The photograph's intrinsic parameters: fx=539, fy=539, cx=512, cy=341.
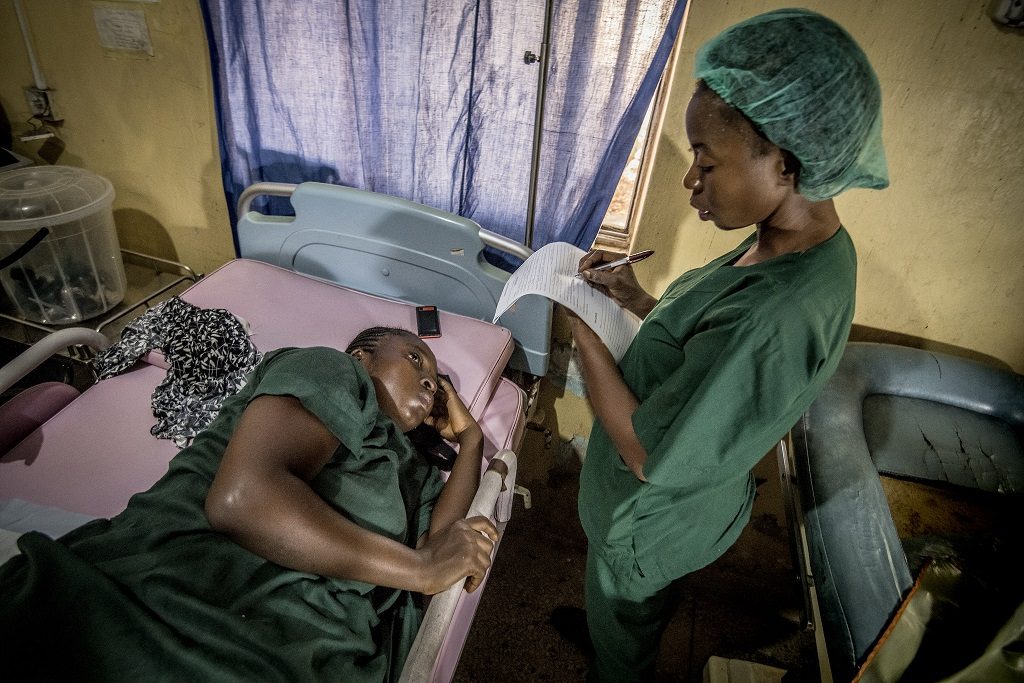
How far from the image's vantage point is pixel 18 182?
2.33 meters

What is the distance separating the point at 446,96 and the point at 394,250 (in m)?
0.60

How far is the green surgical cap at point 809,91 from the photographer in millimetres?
777

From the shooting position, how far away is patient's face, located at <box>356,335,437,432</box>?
153 cm

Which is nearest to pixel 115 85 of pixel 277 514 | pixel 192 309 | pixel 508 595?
pixel 192 309

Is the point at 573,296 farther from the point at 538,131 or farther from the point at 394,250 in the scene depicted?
the point at 394,250

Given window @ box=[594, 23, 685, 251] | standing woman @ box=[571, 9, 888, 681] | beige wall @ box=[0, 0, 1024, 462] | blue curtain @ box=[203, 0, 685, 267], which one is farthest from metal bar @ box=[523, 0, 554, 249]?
standing woman @ box=[571, 9, 888, 681]

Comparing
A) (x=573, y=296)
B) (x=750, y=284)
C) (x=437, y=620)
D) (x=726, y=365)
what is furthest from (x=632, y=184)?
(x=437, y=620)

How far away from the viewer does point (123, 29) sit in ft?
7.60

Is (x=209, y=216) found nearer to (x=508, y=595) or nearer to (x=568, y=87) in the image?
(x=568, y=87)

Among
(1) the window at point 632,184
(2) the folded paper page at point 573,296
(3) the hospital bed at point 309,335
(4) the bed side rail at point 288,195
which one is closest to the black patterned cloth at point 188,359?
(3) the hospital bed at point 309,335

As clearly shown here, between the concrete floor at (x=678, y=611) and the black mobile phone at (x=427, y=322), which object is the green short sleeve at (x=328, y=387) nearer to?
the black mobile phone at (x=427, y=322)

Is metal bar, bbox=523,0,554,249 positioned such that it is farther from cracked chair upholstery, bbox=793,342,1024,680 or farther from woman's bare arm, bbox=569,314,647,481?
cracked chair upholstery, bbox=793,342,1024,680

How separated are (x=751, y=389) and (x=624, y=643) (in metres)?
0.92

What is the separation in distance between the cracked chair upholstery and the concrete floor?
0.54 m
